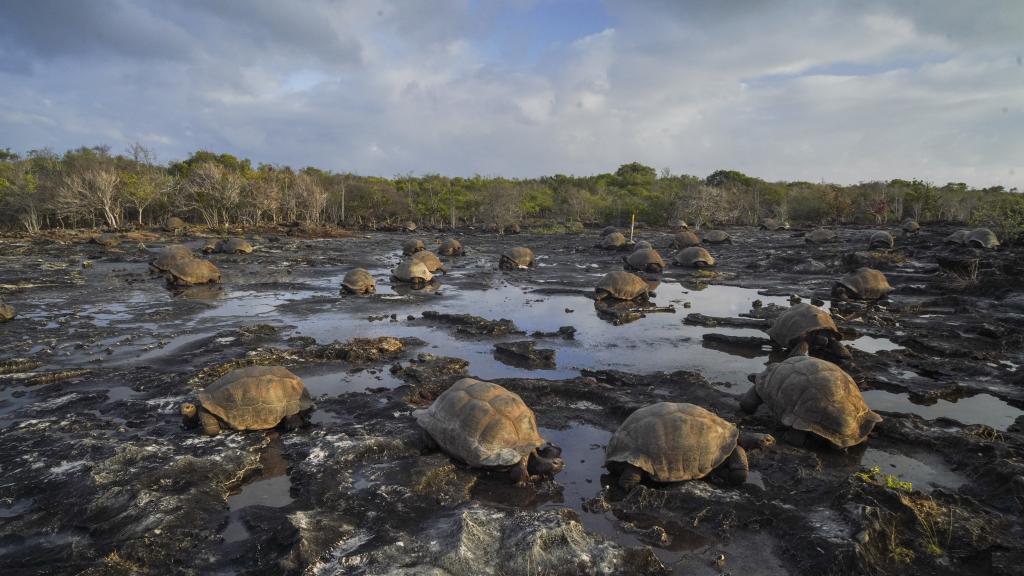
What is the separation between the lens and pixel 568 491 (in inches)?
223

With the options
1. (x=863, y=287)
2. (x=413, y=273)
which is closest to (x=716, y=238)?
(x=863, y=287)

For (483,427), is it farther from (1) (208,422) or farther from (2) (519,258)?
(2) (519,258)

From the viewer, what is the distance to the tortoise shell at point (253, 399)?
6.61 m

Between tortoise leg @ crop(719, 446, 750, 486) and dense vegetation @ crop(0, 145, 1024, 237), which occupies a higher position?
dense vegetation @ crop(0, 145, 1024, 237)

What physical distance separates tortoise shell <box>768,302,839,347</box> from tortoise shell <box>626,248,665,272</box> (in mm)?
11725

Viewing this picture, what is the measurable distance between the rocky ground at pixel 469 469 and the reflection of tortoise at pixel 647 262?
679cm

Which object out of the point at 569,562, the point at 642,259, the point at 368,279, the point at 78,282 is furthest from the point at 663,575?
the point at 78,282

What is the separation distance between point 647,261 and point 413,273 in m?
10.00

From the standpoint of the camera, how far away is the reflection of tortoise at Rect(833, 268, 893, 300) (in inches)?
606

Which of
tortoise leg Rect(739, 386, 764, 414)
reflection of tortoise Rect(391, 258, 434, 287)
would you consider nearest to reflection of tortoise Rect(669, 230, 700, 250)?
reflection of tortoise Rect(391, 258, 434, 287)

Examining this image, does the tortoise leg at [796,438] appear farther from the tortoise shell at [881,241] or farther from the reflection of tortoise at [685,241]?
the tortoise shell at [881,241]

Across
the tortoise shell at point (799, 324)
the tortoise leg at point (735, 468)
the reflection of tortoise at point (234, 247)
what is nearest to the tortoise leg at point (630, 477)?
the tortoise leg at point (735, 468)

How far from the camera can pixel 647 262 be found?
22.4m

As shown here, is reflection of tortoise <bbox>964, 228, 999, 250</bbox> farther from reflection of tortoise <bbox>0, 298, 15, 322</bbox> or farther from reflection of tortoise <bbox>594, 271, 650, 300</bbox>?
reflection of tortoise <bbox>0, 298, 15, 322</bbox>
